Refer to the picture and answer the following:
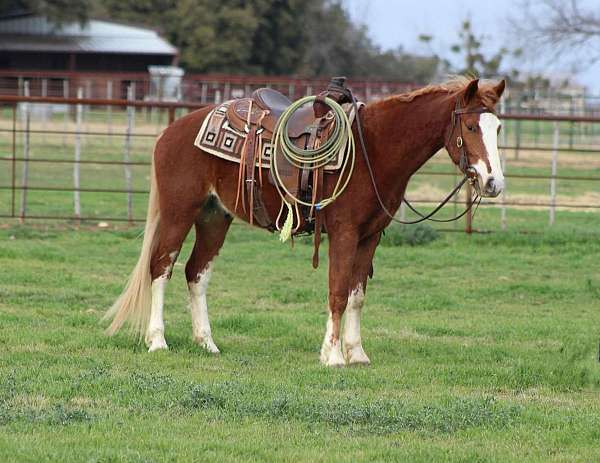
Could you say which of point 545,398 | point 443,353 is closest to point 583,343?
point 443,353

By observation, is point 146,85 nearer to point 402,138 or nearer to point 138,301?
point 138,301

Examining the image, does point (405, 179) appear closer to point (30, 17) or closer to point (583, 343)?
point (583, 343)

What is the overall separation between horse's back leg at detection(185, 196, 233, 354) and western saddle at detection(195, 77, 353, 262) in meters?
0.42

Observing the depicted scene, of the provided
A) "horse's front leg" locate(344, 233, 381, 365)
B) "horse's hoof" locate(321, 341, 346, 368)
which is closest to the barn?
"horse's front leg" locate(344, 233, 381, 365)

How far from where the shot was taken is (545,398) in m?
6.54

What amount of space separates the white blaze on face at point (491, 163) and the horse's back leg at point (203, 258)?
2131 millimetres

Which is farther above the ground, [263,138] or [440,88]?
[440,88]

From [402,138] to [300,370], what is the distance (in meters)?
1.67

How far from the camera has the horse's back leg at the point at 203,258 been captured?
7.96 m

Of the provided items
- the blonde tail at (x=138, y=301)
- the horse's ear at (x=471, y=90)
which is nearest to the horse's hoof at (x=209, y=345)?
the blonde tail at (x=138, y=301)

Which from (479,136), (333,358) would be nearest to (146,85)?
(333,358)

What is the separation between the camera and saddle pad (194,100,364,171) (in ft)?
25.3

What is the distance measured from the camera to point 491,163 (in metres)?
6.77

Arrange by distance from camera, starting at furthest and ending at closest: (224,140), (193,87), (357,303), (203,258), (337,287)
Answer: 1. (193,87)
2. (203,258)
3. (224,140)
4. (357,303)
5. (337,287)
